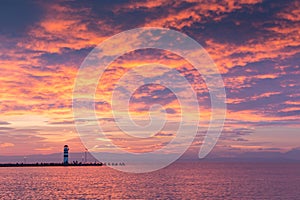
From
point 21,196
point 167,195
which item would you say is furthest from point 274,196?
point 21,196

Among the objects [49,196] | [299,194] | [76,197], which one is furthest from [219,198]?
[49,196]

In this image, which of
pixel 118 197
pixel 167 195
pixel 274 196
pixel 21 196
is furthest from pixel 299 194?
pixel 21 196

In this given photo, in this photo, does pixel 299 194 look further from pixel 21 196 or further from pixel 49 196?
pixel 21 196

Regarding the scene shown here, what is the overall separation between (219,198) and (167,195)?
13.1 meters

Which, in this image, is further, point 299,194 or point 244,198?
point 299,194

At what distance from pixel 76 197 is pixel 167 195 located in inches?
883

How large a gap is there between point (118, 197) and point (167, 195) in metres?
12.3

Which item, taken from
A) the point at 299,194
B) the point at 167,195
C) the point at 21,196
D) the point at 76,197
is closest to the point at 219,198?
the point at 167,195

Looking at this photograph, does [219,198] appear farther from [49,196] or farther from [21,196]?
[21,196]

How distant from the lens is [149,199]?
89875 millimetres

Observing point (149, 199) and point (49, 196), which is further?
point (49, 196)

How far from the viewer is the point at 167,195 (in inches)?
3821

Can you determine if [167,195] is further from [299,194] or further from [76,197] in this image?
[299,194]

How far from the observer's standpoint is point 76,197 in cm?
9488
